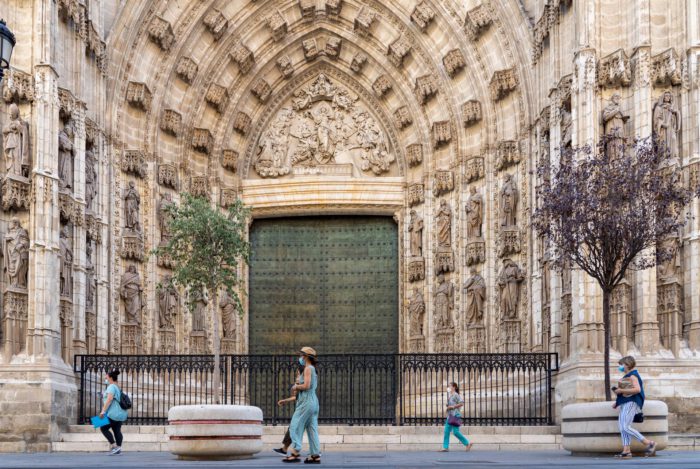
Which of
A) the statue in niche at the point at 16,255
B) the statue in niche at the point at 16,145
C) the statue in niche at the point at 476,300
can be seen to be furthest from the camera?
the statue in niche at the point at 476,300

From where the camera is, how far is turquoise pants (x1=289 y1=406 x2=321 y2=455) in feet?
50.3

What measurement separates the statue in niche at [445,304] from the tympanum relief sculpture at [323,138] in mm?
3887

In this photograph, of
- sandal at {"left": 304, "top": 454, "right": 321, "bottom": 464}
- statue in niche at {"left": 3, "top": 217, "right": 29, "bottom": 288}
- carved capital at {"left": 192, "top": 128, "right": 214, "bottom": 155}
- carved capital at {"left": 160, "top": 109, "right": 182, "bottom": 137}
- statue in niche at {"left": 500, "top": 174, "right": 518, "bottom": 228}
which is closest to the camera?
sandal at {"left": 304, "top": 454, "right": 321, "bottom": 464}

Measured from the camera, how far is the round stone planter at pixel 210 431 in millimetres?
16141

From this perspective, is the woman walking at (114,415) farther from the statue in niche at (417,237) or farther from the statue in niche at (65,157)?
the statue in niche at (417,237)

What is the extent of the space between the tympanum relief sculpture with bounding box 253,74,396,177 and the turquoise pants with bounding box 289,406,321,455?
15521mm

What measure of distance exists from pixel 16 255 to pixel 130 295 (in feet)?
15.7

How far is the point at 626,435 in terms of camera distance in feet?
53.1

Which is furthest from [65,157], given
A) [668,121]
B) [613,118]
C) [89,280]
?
[668,121]

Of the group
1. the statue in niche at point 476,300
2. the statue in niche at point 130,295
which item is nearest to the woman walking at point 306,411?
the statue in niche at point 130,295

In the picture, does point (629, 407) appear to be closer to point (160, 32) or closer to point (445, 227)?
point (445, 227)

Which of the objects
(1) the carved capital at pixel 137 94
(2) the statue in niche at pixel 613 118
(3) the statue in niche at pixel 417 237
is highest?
(1) the carved capital at pixel 137 94

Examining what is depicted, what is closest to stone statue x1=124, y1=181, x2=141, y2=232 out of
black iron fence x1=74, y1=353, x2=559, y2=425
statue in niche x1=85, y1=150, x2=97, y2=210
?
statue in niche x1=85, y1=150, x2=97, y2=210

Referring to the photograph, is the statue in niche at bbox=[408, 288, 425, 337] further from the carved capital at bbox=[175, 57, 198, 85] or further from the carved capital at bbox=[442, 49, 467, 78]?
the carved capital at bbox=[175, 57, 198, 85]
